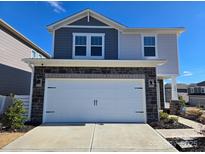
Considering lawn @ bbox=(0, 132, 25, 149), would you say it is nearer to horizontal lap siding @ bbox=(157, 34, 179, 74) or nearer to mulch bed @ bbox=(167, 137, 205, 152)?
mulch bed @ bbox=(167, 137, 205, 152)

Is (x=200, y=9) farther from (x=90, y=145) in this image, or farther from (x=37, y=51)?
(x=37, y=51)

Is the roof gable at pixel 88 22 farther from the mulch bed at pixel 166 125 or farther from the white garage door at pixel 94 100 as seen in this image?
the mulch bed at pixel 166 125

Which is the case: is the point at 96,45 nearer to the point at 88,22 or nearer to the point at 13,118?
the point at 88,22

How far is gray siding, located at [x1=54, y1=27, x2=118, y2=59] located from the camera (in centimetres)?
1227

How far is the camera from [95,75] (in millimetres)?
10148

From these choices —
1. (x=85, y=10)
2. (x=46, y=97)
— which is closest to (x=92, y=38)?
(x=85, y=10)

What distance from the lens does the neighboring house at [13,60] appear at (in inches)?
476

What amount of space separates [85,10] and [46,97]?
22.1 ft

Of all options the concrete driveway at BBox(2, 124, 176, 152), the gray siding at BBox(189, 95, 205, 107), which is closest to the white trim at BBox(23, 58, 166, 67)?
the concrete driveway at BBox(2, 124, 176, 152)

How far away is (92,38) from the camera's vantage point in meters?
12.4

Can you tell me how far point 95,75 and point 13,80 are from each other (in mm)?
7371

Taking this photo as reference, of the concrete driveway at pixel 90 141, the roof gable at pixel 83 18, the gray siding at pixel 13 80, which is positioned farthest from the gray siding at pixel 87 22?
the concrete driveway at pixel 90 141

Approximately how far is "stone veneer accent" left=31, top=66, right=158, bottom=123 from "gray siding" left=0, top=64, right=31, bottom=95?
3772mm

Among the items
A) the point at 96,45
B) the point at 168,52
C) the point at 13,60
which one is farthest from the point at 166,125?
the point at 13,60
